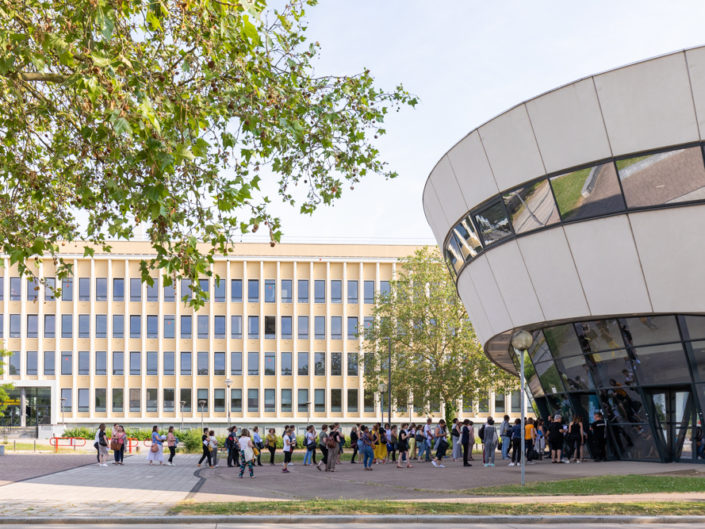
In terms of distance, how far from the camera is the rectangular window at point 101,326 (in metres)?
69.4

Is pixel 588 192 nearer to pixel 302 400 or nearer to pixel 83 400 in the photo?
pixel 302 400

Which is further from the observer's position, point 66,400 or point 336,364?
point 336,364

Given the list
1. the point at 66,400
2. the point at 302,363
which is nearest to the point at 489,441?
the point at 302,363

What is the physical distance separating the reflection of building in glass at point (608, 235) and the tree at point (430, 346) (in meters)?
23.2

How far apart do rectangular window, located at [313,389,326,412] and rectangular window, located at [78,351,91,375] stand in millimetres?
18823

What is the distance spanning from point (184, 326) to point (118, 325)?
18.0 ft

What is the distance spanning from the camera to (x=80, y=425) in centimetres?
6825

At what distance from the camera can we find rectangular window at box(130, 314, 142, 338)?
6988 cm

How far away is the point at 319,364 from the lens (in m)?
70.8

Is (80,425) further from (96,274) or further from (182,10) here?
(182,10)

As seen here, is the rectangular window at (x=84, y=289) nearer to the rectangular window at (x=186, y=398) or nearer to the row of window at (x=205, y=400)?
the row of window at (x=205, y=400)

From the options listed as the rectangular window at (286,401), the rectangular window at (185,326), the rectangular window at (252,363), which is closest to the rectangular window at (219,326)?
the rectangular window at (185,326)

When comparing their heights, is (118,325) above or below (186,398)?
above

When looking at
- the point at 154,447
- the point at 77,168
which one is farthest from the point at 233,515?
the point at 154,447
